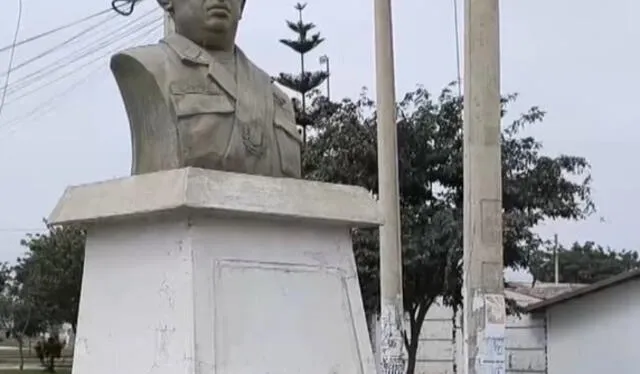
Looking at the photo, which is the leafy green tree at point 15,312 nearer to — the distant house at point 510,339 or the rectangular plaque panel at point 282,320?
the distant house at point 510,339

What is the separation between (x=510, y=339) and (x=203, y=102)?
49.7ft

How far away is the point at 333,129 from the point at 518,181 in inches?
98.8

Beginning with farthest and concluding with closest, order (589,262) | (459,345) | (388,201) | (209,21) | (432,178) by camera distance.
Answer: (589,262) < (459,345) < (432,178) < (388,201) < (209,21)

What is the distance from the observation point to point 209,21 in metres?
3.64

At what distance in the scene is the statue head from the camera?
12.0ft

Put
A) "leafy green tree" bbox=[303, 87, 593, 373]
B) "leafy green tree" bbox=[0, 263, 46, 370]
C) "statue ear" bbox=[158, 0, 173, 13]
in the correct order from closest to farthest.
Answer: "statue ear" bbox=[158, 0, 173, 13] → "leafy green tree" bbox=[303, 87, 593, 373] → "leafy green tree" bbox=[0, 263, 46, 370]

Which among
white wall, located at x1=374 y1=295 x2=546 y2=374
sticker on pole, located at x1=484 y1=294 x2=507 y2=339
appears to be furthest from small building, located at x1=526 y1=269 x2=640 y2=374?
sticker on pole, located at x1=484 y1=294 x2=507 y2=339

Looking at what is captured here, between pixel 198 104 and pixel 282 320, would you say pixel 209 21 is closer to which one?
pixel 198 104

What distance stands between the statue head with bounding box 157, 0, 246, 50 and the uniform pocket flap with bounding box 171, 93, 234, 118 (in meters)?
0.25

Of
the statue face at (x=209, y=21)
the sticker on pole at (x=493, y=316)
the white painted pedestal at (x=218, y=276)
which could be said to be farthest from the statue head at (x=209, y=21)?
the sticker on pole at (x=493, y=316)

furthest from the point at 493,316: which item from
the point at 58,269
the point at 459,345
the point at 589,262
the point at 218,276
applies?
the point at 589,262

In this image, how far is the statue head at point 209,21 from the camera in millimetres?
3645

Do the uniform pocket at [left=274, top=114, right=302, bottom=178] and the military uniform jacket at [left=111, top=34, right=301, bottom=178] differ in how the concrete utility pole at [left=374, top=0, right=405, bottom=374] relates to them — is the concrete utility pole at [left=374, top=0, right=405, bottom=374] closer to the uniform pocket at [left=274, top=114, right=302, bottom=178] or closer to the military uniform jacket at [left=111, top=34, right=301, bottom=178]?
the uniform pocket at [left=274, top=114, right=302, bottom=178]

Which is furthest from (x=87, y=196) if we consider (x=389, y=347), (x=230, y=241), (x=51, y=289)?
(x=51, y=289)
